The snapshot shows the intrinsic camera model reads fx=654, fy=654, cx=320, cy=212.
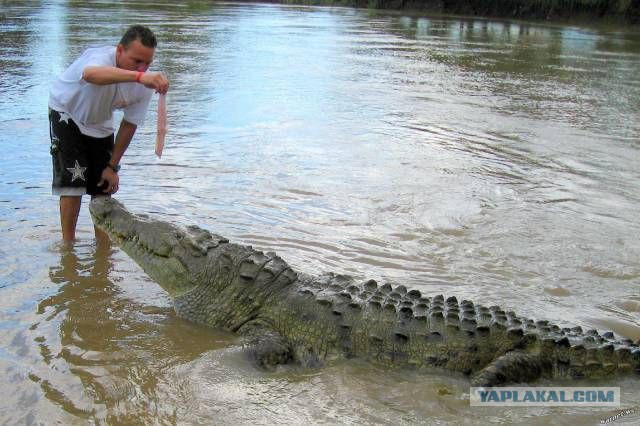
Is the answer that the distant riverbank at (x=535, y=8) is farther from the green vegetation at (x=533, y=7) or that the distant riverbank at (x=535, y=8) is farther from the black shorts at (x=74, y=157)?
the black shorts at (x=74, y=157)

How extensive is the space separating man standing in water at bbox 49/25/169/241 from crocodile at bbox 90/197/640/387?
2.18ft

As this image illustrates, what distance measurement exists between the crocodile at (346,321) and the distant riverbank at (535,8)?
3119 cm

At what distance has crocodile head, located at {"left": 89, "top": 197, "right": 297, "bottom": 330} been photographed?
3770 mm

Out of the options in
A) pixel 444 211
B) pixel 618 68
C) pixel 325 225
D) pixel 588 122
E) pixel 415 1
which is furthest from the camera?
pixel 415 1

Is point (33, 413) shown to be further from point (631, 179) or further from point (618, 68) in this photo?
point (618, 68)

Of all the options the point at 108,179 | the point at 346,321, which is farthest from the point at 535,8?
the point at 346,321

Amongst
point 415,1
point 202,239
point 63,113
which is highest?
point 415,1

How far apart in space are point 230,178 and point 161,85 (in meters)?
2.83

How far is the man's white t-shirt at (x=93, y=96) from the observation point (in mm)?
4215

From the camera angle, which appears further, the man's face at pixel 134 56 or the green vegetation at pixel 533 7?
the green vegetation at pixel 533 7

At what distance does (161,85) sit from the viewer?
146 inches

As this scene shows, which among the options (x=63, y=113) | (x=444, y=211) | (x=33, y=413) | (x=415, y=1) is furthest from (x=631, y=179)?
(x=415, y=1)

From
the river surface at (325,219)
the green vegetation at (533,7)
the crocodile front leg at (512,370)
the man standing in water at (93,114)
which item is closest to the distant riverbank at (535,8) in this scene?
the green vegetation at (533,7)

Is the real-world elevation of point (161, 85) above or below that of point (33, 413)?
above
